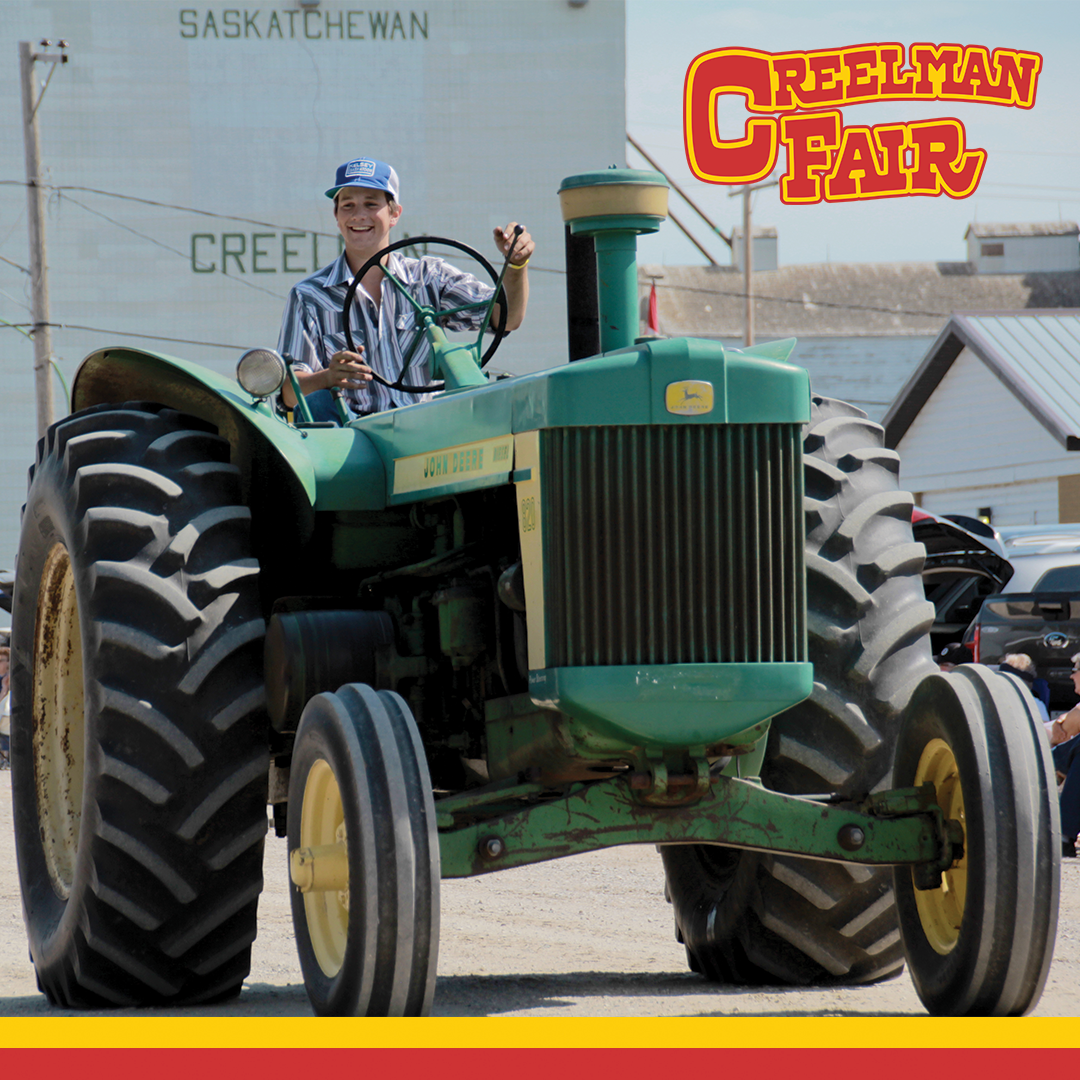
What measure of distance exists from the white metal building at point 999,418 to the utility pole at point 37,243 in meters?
14.4

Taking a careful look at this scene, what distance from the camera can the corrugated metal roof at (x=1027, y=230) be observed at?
187ft

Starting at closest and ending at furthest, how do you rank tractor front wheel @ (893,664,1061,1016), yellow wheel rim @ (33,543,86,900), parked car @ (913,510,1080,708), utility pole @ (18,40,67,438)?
tractor front wheel @ (893,664,1061,1016) < yellow wheel rim @ (33,543,86,900) < parked car @ (913,510,1080,708) < utility pole @ (18,40,67,438)

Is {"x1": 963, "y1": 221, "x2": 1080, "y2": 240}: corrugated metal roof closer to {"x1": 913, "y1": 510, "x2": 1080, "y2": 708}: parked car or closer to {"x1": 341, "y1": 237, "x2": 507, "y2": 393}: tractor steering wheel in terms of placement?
{"x1": 913, "y1": 510, "x2": 1080, "y2": 708}: parked car

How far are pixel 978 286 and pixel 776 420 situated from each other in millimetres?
54216

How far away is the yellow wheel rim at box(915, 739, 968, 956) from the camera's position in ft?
13.2

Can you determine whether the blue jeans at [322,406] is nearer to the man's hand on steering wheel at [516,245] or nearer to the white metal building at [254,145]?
the man's hand on steering wheel at [516,245]

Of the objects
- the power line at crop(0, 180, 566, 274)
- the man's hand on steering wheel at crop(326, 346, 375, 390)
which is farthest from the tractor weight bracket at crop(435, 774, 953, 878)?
the power line at crop(0, 180, 566, 274)

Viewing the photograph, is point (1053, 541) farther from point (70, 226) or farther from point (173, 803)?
point (70, 226)

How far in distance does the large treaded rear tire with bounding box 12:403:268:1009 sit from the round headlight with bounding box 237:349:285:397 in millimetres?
220

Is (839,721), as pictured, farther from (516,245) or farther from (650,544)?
(516,245)

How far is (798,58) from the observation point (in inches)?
1490

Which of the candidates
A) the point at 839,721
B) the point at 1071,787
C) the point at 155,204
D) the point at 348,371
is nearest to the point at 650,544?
the point at 839,721

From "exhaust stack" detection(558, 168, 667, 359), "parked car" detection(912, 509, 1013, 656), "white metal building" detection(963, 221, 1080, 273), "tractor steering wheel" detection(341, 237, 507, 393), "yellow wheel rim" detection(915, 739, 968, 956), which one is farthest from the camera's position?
"white metal building" detection(963, 221, 1080, 273)

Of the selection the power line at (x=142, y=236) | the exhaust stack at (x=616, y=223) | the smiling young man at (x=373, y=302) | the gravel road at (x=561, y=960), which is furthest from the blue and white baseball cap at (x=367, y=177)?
the power line at (x=142, y=236)
